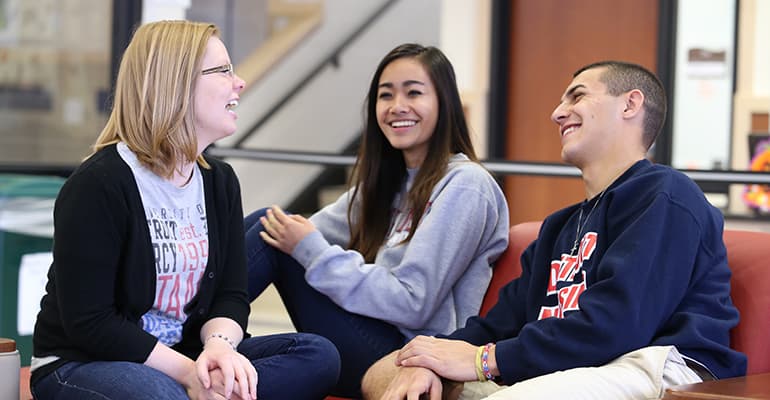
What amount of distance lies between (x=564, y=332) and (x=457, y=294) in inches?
26.8

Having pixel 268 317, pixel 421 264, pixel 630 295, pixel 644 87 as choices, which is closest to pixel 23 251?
pixel 268 317

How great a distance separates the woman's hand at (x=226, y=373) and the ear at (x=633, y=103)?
35.0 inches

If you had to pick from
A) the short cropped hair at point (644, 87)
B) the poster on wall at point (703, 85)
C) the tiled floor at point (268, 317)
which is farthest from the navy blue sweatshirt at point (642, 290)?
the poster on wall at point (703, 85)

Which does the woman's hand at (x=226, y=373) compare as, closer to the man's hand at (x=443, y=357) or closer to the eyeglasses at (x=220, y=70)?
the man's hand at (x=443, y=357)

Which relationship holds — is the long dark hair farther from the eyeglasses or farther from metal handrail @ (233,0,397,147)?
metal handrail @ (233,0,397,147)

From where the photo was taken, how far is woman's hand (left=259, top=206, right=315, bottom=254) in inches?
103

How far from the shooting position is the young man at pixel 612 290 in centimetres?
192

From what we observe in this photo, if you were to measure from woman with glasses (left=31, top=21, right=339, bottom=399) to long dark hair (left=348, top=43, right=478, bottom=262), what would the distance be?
54 cm

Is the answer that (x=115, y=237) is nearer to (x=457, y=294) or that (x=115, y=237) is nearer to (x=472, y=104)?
(x=457, y=294)

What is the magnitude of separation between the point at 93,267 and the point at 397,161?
1059mm

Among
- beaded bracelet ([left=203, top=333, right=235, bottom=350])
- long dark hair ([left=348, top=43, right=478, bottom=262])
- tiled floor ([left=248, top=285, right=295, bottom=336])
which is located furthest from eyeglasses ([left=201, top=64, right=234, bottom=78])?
tiled floor ([left=248, top=285, right=295, bottom=336])

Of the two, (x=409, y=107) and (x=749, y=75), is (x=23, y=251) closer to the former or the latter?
(x=409, y=107)

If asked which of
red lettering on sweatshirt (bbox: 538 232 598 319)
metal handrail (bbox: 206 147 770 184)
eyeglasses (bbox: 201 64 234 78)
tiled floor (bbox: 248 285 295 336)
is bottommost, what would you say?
tiled floor (bbox: 248 285 295 336)

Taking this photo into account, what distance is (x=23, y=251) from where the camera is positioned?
388 cm
